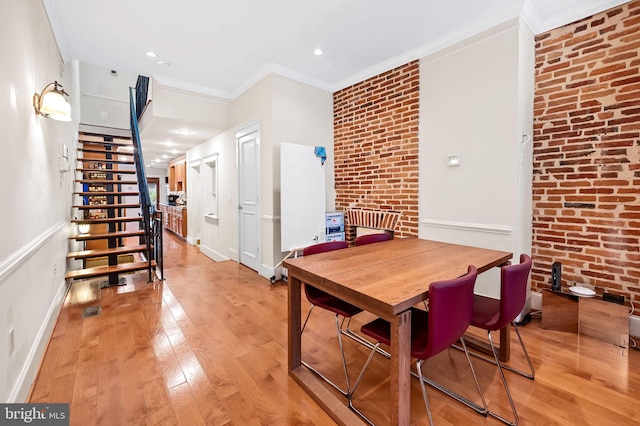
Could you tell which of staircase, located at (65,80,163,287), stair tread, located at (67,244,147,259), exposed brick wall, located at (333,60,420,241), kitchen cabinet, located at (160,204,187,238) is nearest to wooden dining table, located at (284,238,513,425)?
exposed brick wall, located at (333,60,420,241)

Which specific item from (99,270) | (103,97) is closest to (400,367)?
(99,270)

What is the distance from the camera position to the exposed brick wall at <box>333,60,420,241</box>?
355cm

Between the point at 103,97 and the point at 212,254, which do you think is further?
the point at 103,97

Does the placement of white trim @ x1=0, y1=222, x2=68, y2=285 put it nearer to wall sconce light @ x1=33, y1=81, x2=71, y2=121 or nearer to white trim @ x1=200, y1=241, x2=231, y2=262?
wall sconce light @ x1=33, y1=81, x2=71, y2=121

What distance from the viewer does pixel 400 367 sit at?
1334 mm

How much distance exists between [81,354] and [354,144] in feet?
12.5

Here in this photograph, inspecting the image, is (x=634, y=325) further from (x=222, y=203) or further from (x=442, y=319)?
(x=222, y=203)

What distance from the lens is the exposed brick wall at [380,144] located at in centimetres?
355

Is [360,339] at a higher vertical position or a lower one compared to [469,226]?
lower

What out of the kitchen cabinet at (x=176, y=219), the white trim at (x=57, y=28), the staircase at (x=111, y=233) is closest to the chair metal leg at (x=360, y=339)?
the staircase at (x=111, y=233)

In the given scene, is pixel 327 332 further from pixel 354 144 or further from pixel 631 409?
pixel 354 144

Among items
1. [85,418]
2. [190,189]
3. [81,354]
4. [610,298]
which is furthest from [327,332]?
[190,189]

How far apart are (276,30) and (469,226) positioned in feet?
9.41

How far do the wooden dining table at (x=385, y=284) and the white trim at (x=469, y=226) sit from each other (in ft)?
1.83
